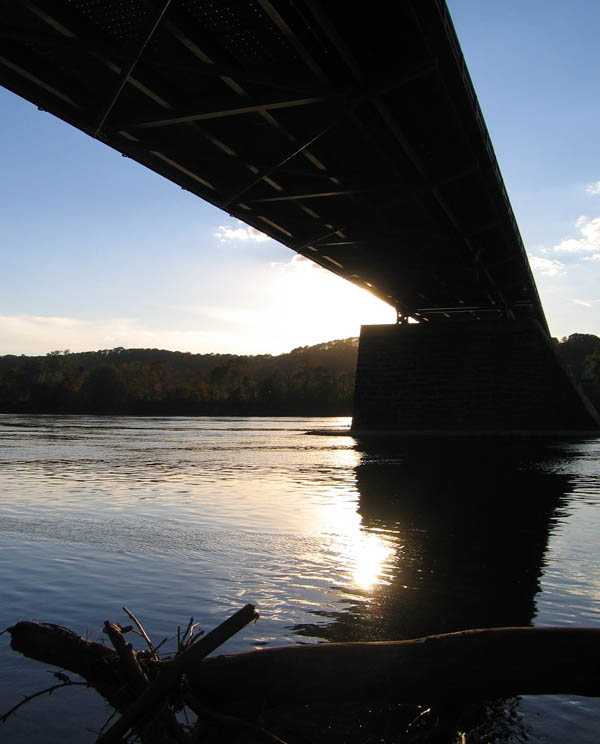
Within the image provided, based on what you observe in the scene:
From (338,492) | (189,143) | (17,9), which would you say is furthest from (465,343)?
(17,9)

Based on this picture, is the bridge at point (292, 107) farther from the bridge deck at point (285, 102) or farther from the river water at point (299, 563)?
the river water at point (299, 563)

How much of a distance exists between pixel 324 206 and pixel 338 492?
13247 mm

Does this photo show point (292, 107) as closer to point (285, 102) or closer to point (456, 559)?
point (285, 102)

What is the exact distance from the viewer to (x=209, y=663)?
8.14 feet

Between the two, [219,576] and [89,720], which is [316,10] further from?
[89,720]

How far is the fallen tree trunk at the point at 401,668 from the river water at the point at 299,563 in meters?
0.41

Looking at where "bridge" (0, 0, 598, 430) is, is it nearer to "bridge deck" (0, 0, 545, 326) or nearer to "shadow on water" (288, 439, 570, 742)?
"bridge deck" (0, 0, 545, 326)

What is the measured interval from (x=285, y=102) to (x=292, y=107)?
6.51 ft

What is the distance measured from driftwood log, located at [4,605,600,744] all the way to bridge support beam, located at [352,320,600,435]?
33792 millimetres

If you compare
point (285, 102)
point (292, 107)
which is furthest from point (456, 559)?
point (292, 107)

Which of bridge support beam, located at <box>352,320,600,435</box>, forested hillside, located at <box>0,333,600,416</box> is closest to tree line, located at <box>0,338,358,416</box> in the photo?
forested hillside, located at <box>0,333,600,416</box>

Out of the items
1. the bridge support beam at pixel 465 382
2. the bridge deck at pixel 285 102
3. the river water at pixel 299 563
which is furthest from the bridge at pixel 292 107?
the bridge support beam at pixel 465 382

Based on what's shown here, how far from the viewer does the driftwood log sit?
2465 millimetres

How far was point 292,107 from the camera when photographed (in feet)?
53.0
